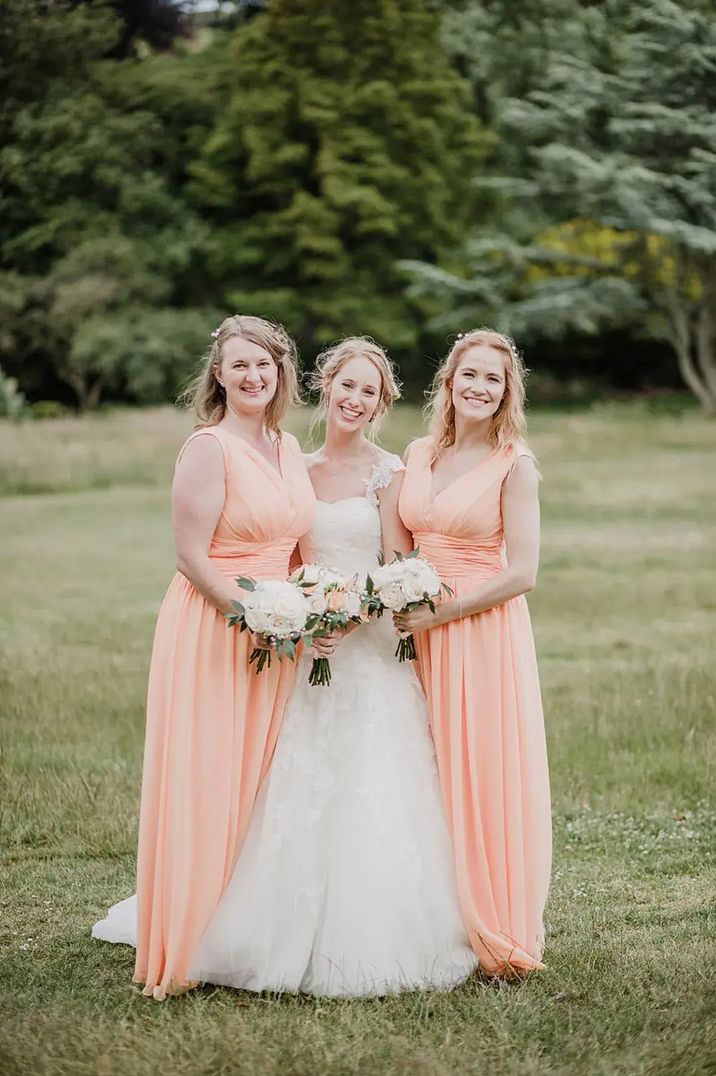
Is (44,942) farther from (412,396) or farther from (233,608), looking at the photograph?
(412,396)

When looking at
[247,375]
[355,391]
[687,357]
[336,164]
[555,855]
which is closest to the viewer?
[247,375]

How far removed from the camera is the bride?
393 cm

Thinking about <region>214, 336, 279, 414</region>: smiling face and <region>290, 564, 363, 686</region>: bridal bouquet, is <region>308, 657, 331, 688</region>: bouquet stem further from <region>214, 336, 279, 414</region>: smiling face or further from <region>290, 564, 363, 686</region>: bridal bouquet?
<region>214, 336, 279, 414</region>: smiling face

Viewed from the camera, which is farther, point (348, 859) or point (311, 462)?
point (311, 462)

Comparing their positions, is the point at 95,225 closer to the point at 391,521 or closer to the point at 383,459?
the point at 383,459

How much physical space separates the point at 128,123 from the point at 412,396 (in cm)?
1001

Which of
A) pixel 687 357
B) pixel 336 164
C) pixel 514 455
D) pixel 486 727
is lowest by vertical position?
pixel 687 357

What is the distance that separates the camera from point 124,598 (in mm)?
12328

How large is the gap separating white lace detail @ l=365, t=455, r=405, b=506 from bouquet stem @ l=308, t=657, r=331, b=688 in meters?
0.61

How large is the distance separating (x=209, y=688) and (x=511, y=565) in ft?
3.38

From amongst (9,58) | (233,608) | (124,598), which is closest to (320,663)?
(233,608)

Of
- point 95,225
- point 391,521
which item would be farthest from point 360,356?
point 95,225

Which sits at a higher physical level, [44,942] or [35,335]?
[44,942]

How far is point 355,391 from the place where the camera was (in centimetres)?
423
